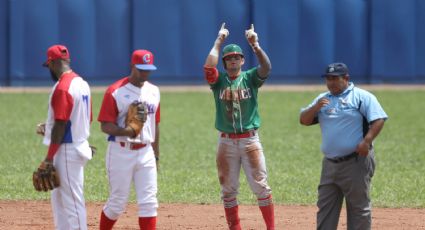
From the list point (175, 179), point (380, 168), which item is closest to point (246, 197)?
point (175, 179)

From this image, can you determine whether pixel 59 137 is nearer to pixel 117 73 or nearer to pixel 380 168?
pixel 380 168

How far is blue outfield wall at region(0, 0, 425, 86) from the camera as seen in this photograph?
2602 centimetres

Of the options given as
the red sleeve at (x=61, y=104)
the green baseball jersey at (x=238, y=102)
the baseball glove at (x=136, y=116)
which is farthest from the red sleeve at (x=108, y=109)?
the green baseball jersey at (x=238, y=102)

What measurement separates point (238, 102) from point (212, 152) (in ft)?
21.7

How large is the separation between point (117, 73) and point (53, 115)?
18860mm

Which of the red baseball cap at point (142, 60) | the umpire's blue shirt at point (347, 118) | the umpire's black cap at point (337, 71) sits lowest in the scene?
the umpire's blue shirt at point (347, 118)

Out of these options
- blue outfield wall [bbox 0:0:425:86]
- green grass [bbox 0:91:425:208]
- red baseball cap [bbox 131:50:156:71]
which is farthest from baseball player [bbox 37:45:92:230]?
blue outfield wall [bbox 0:0:425:86]

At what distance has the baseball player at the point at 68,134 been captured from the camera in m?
7.82

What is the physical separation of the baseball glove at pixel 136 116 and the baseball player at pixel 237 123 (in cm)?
123

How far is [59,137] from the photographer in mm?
7828

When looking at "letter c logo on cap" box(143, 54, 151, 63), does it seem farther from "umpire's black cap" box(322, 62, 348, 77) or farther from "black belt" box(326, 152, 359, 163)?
"black belt" box(326, 152, 359, 163)

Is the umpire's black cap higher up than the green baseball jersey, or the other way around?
the umpire's black cap

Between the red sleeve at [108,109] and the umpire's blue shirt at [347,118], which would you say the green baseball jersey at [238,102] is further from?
the red sleeve at [108,109]

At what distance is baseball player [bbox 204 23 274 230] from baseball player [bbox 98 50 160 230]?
43.2 inches
